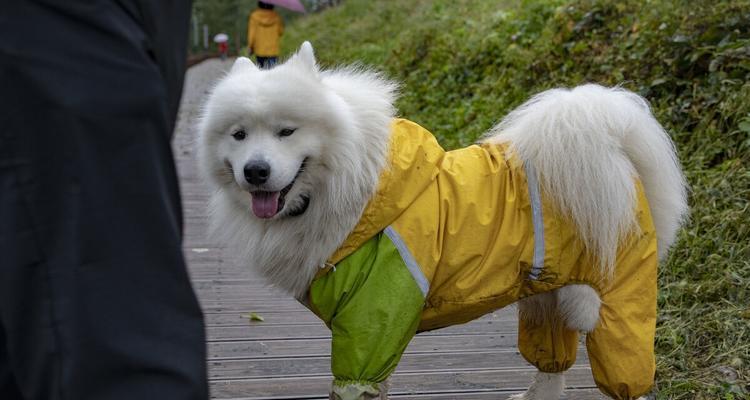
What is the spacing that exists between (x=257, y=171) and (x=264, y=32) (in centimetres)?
1065

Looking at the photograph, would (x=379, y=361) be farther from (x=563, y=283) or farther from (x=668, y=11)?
(x=668, y=11)

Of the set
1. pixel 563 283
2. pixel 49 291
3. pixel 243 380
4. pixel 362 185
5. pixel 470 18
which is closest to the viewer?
pixel 49 291

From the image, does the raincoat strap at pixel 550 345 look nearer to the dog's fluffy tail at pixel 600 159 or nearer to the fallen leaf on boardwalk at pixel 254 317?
the dog's fluffy tail at pixel 600 159

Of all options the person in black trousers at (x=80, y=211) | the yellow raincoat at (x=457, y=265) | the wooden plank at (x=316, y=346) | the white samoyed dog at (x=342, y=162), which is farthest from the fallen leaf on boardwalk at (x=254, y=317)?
the person in black trousers at (x=80, y=211)

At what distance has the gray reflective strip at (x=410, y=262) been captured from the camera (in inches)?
100

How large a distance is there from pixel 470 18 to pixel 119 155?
32.9 feet

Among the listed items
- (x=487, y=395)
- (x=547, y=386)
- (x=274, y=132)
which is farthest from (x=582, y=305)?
(x=274, y=132)

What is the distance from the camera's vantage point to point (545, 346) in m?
3.11

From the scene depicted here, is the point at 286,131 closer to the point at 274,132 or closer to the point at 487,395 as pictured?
the point at 274,132

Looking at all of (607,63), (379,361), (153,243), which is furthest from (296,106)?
(607,63)

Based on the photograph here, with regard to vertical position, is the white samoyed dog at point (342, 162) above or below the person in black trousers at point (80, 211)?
below

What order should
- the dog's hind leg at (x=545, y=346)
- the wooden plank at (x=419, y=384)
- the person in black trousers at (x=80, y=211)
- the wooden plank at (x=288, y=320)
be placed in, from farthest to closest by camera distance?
1. the wooden plank at (x=288, y=320)
2. the wooden plank at (x=419, y=384)
3. the dog's hind leg at (x=545, y=346)
4. the person in black trousers at (x=80, y=211)

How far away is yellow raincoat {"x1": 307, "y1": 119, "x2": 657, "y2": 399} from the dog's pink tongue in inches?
9.8

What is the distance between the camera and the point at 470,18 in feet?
35.3
